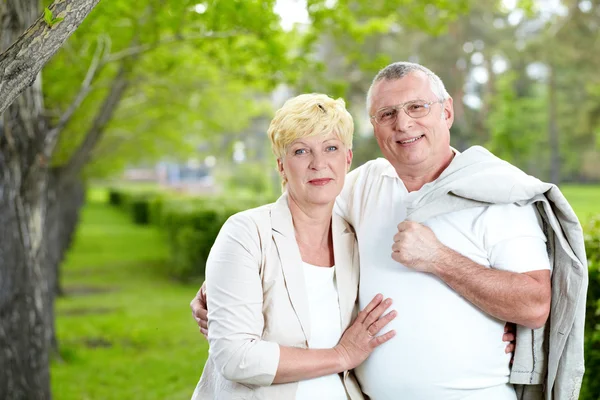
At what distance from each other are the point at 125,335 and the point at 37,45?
8.62 metres

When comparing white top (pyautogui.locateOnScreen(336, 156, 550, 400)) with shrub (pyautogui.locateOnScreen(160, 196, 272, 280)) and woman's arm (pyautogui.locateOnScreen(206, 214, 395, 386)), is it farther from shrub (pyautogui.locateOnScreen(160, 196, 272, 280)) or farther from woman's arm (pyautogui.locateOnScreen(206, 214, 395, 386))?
shrub (pyautogui.locateOnScreen(160, 196, 272, 280))

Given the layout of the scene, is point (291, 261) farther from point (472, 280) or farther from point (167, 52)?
point (167, 52)

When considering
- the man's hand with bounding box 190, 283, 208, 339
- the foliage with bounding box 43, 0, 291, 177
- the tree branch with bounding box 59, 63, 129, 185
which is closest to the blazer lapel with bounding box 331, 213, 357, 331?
the man's hand with bounding box 190, 283, 208, 339

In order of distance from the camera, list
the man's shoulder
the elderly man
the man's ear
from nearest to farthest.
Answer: the elderly man, the man's ear, the man's shoulder

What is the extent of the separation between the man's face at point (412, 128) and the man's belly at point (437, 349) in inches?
20.8

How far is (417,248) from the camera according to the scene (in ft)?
9.99

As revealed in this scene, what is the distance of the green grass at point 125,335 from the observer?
8.22 metres

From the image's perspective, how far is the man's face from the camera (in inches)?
131

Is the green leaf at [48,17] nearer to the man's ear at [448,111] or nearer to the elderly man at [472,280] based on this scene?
→ the elderly man at [472,280]

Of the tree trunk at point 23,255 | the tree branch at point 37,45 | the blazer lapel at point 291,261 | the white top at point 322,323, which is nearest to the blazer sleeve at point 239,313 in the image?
the blazer lapel at point 291,261

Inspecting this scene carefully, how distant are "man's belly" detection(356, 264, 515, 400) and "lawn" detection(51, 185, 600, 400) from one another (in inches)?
91.9

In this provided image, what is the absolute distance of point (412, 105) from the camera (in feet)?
11.0

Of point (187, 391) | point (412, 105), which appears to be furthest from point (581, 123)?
point (412, 105)

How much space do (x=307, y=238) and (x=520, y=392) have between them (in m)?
1.09
